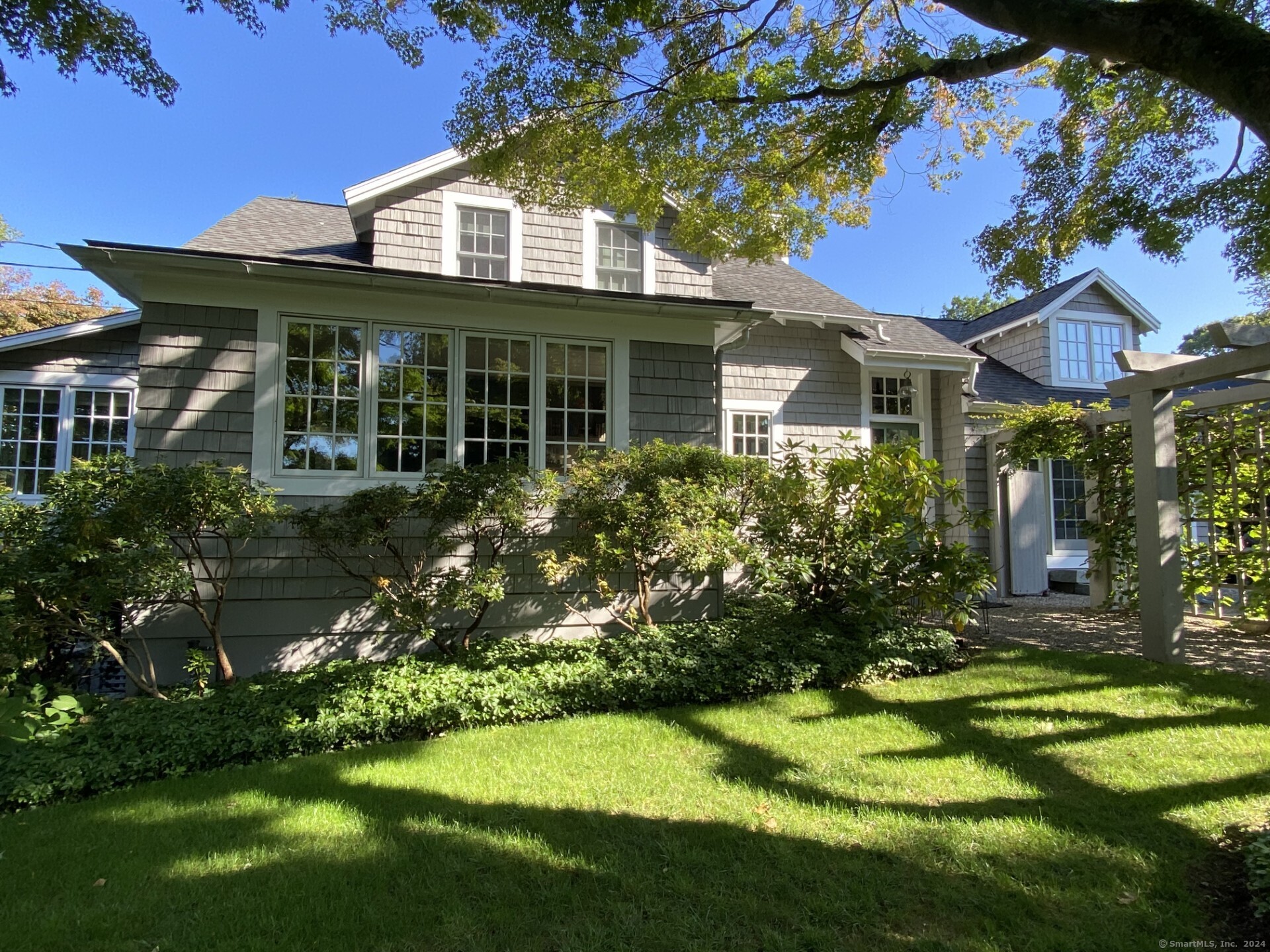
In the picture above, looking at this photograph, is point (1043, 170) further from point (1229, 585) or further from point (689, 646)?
point (689, 646)

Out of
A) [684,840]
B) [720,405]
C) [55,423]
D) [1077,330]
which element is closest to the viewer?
[684,840]

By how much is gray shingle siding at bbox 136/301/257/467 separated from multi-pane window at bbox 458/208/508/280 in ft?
8.41

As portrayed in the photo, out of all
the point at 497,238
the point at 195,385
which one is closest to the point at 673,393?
the point at 497,238

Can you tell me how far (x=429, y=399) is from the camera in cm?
664

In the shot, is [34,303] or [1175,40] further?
[34,303]

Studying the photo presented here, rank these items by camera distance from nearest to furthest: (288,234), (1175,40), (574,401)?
(1175,40) < (574,401) < (288,234)

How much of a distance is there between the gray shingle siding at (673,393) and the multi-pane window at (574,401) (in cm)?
34

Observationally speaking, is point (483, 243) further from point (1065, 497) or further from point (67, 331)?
point (1065, 497)

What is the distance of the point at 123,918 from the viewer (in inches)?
98.7

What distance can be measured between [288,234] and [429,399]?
3.07 metres

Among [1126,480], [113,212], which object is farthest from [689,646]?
[113,212]

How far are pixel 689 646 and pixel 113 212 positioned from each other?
1456cm

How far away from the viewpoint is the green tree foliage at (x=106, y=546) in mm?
4453

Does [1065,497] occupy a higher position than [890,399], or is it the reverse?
[890,399]
